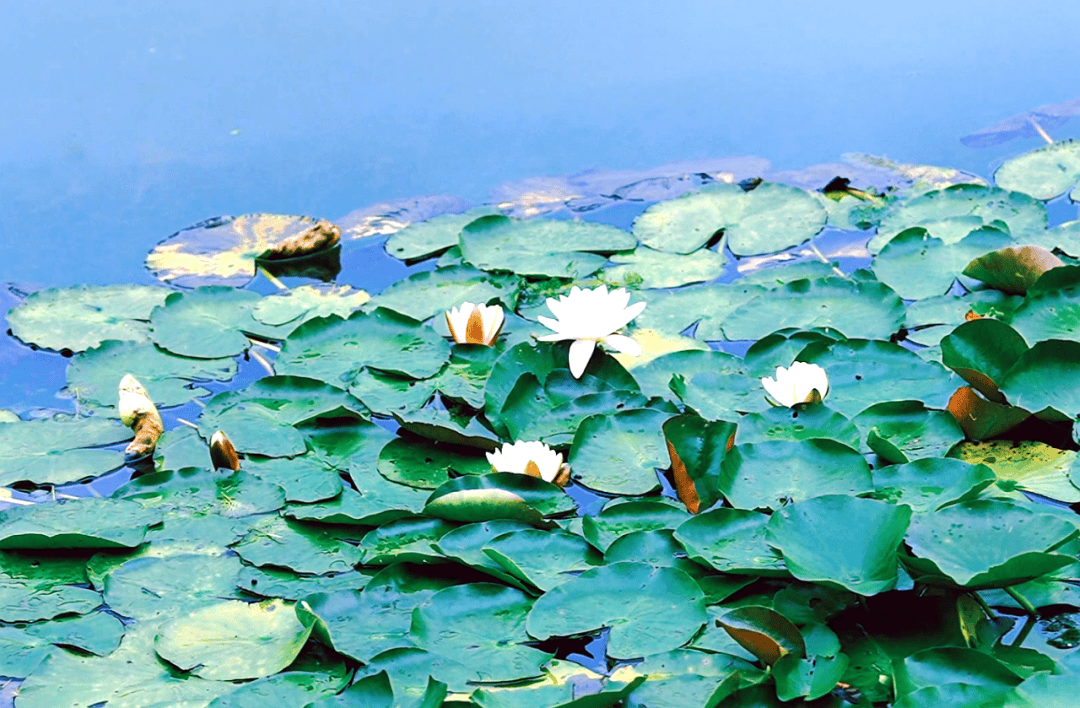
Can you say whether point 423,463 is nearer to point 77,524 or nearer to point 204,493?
point 204,493

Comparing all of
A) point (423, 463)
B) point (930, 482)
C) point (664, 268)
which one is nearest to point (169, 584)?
point (423, 463)

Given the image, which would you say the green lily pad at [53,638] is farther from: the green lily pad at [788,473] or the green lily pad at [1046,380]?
the green lily pad at [1046,380]

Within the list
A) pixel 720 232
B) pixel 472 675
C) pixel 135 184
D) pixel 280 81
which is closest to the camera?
pixel 472 675

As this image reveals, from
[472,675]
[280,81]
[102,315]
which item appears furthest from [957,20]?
[472,675]

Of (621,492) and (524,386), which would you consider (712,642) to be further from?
(524,386)

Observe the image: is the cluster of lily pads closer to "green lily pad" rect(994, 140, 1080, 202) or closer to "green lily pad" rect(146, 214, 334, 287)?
"green lily pad" rect(146, 214, 334, 287)

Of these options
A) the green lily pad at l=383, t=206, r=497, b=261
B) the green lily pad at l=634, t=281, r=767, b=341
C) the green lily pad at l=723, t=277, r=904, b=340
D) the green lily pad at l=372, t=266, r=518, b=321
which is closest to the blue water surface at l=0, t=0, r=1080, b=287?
the green lily pad at l=383, t=206, r=497, b=261
